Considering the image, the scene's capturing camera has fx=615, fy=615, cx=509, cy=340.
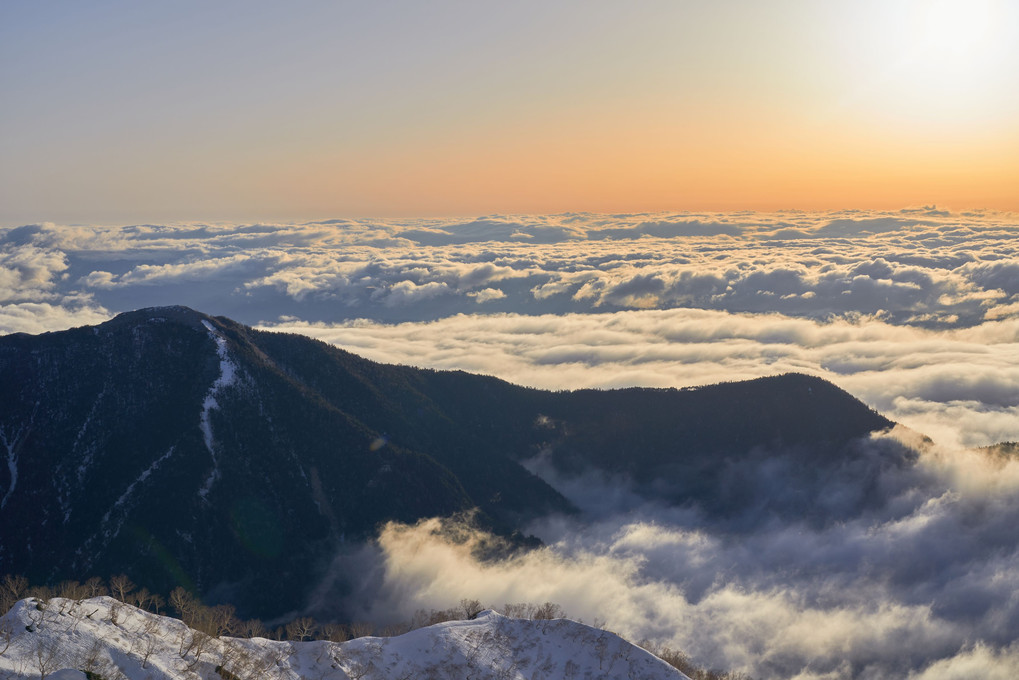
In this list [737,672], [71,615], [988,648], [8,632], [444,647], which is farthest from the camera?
[988,648]

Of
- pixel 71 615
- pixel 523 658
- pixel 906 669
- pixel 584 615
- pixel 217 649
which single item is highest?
pixel 71 615

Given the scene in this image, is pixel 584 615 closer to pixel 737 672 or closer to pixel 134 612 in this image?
pixel 737 672

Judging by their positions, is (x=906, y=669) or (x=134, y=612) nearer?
(x=134, y=612)

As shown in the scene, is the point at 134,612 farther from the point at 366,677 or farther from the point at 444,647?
the point at 444,647

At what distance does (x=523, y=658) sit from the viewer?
132 m

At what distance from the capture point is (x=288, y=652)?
398 ft

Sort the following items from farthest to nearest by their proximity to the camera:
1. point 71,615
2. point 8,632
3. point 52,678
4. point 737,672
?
point 737,672
point 71,615
point 8,632
point 52,678

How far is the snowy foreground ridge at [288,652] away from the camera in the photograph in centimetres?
9619

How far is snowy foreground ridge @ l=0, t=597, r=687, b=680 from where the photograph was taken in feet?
316

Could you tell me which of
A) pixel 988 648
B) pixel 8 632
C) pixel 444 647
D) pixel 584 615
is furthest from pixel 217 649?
pixel 988 648

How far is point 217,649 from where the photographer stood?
376 ft

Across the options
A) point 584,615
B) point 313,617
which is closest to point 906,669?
point 584,615

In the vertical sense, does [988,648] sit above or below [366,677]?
below

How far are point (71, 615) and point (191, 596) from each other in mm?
95364
